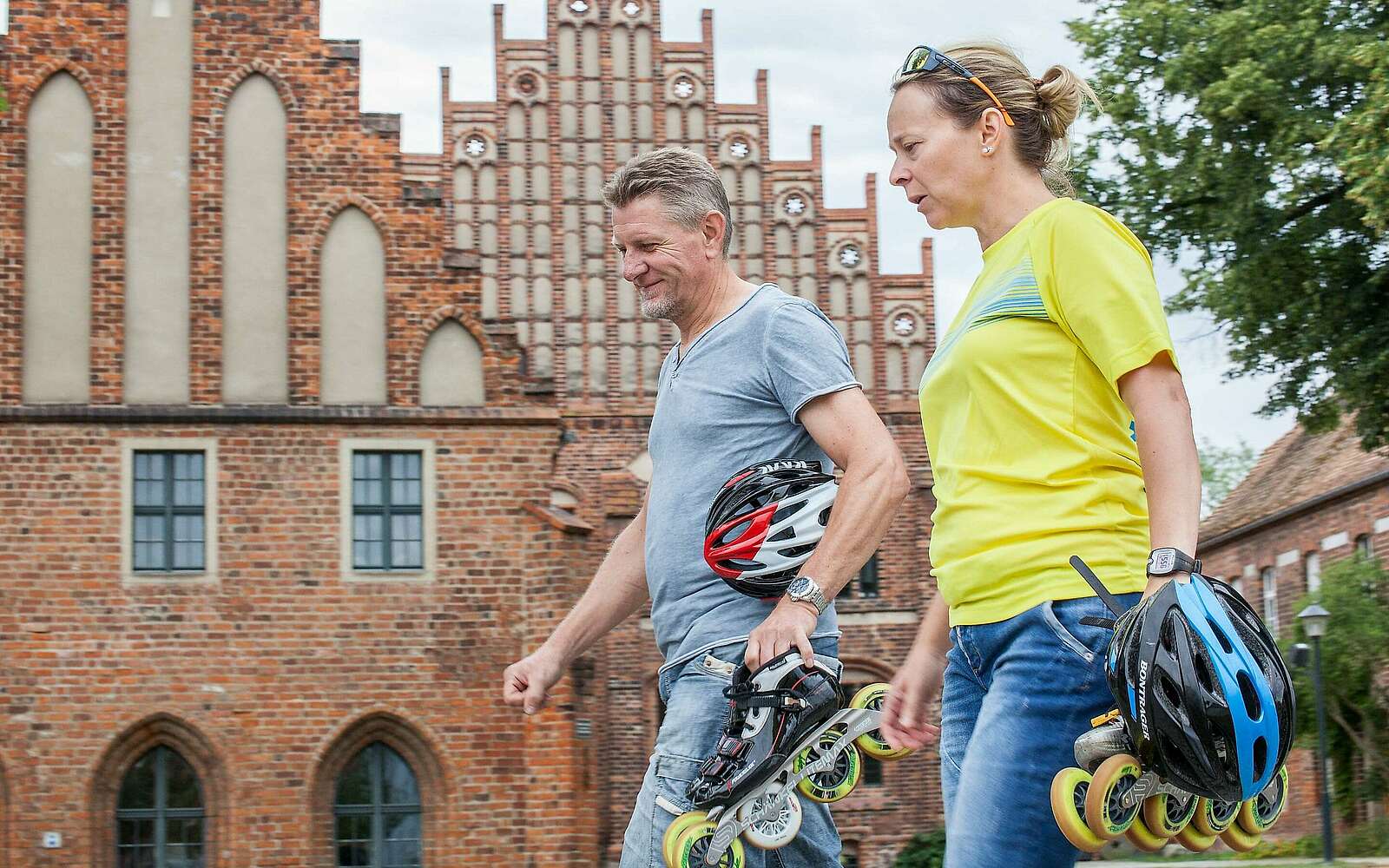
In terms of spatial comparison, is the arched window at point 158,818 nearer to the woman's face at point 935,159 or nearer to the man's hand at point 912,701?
the man's hand at point 912,701

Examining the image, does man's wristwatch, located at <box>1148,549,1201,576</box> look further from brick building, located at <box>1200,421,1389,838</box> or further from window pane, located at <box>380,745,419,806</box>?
brick building, located at <box>1200,421,1389,838</box>

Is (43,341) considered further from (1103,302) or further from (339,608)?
(1103,302)

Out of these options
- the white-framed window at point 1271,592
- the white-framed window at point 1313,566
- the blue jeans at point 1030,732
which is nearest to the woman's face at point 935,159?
the blue jeans at point 1030,732

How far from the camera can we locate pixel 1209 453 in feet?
229

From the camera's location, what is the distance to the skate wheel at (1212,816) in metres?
2.84

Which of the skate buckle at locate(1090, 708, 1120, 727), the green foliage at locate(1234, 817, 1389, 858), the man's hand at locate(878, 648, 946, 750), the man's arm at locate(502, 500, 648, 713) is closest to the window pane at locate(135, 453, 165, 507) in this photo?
the green foliage at locate(1234, 817, 1389, 858)

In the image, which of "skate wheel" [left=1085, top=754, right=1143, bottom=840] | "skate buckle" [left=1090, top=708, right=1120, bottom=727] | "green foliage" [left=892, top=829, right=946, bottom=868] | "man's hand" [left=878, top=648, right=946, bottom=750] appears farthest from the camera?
"green foliage" [left=892, top=829, right=946, bottom=868]

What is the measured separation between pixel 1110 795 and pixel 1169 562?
371 millimetres

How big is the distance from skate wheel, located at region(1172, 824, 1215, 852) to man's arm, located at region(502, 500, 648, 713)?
1.95 m

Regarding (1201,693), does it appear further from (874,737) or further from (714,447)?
(714,447)

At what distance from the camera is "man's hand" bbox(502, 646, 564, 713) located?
4.61 metres

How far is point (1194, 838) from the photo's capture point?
2.89 metres

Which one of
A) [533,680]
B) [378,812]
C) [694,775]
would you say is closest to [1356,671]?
[378,812]

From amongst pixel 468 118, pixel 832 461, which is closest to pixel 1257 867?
pixel 832 461
